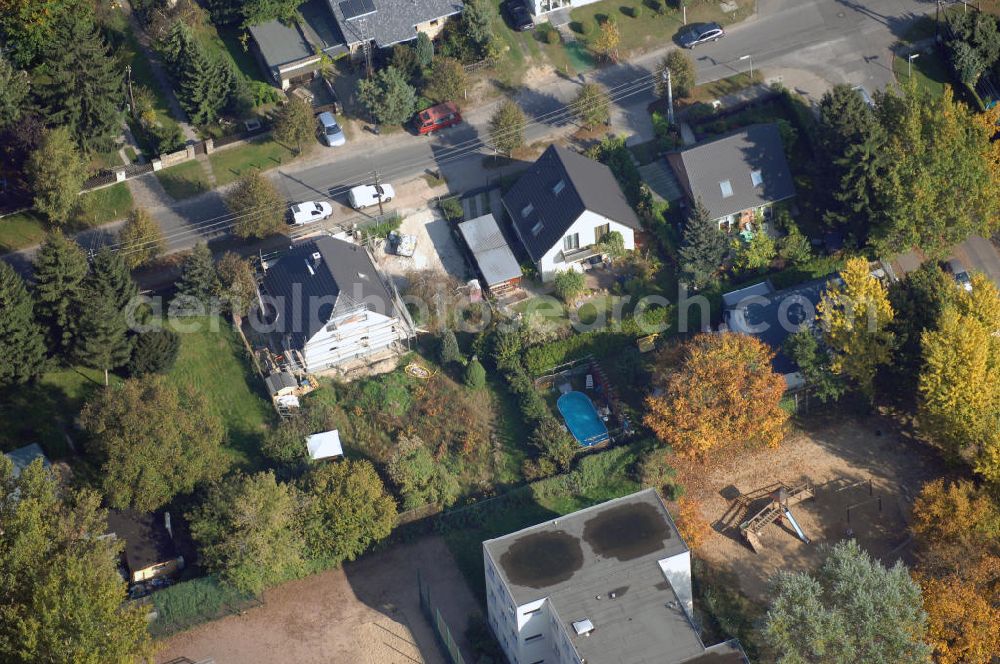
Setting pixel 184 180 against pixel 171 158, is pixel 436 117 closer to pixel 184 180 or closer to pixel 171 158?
pixel 184 180

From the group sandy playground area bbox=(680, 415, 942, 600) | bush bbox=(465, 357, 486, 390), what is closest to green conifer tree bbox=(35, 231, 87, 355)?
bush bbox=(465, 357, 486, 390)

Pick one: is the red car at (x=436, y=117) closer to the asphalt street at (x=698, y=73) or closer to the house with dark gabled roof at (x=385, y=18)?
the asphalt street at (x=698, y=73)

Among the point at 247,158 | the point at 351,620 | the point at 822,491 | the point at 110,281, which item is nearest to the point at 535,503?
the point at 351,620

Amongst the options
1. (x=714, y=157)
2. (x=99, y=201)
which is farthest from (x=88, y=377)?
(x=714, y=157)

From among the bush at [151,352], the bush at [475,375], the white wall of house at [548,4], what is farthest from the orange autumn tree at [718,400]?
the white wall of house at [548,4]

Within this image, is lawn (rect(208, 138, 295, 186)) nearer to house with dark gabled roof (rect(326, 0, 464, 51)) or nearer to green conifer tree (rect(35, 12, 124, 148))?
green conifer tree (rect(35, 12, 124, 148))
